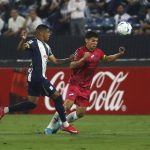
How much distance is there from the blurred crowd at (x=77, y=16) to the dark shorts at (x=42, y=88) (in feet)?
28.9

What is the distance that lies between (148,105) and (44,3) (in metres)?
6.72

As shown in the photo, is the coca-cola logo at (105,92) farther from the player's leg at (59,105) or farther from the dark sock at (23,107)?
the player's leg at (59,105)

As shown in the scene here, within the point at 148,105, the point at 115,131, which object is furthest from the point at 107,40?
the point at 115,131

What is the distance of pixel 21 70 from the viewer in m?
A: 22.0

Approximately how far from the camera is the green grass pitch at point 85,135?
1208cm

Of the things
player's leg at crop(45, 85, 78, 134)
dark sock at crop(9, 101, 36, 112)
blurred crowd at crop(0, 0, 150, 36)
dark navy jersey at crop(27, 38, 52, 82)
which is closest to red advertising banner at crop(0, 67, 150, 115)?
blurred crowd at crop(0, 0, 150, 36)

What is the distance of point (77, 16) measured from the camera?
23984 millimetres

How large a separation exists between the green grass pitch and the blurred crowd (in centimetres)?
460

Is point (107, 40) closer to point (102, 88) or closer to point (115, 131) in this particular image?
point (102, 88)

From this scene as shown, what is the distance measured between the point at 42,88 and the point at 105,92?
6938mm

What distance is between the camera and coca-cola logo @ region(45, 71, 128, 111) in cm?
2128

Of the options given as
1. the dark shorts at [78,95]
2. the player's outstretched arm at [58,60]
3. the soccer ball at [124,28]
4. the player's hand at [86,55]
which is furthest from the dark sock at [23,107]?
the soccer ball at [124,28]

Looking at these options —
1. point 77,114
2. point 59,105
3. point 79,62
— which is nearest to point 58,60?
point 79,62

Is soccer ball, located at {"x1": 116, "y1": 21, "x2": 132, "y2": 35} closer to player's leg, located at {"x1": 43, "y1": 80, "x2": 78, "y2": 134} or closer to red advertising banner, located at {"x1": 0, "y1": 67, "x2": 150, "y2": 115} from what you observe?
player's leg, located at {"x1": 43, "y1": 80, "x2": 78, "y2": 134}
